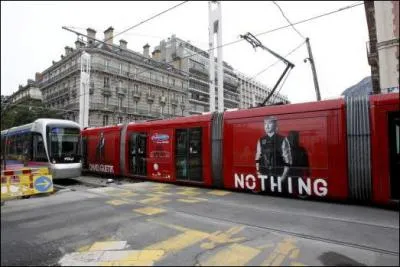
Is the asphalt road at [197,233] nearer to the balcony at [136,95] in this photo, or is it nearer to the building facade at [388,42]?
the building facade at [388,42]

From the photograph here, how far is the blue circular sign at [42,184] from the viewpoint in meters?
10.7

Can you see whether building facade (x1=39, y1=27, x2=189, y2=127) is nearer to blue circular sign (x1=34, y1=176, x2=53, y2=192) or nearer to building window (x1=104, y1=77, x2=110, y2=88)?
building window (x1=104, y1=77, x2=110, y2=88)

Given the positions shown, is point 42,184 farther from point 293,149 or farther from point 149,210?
point 293,149

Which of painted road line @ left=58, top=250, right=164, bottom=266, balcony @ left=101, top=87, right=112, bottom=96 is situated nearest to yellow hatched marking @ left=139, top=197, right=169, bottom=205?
painted road line @ left=58, top=250, right=164, bottom=266

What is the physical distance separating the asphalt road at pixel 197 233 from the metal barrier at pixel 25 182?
832 mm

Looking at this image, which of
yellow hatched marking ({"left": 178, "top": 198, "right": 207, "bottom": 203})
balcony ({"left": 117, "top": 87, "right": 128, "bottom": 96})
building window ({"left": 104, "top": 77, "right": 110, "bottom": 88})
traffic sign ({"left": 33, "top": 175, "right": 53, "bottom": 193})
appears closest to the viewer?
yellow hatched marking ({"left": 178, "top": 198, "right": 207, "bottom": 203})

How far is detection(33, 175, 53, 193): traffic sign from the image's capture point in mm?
10666

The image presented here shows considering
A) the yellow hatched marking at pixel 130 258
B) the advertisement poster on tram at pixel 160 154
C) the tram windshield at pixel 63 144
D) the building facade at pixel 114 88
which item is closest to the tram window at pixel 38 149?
the tram windshield at pixel 63 144

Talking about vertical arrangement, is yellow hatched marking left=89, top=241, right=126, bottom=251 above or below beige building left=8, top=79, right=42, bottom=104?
below

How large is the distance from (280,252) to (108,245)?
267 cm

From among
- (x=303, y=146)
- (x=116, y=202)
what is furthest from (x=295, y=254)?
(x=116, y=202)

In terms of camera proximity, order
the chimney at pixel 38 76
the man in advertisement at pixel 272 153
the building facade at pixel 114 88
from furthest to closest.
Result: the chimney at pixel 38 76 → the building facade at pixel 114 88 → the man in advertisement at pixel 272 153

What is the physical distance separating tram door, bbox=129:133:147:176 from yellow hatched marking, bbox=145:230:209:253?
8918mm

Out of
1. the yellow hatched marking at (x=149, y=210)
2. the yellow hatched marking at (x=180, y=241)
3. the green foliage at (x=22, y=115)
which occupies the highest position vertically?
the green foliage at (x=22, y=115)
